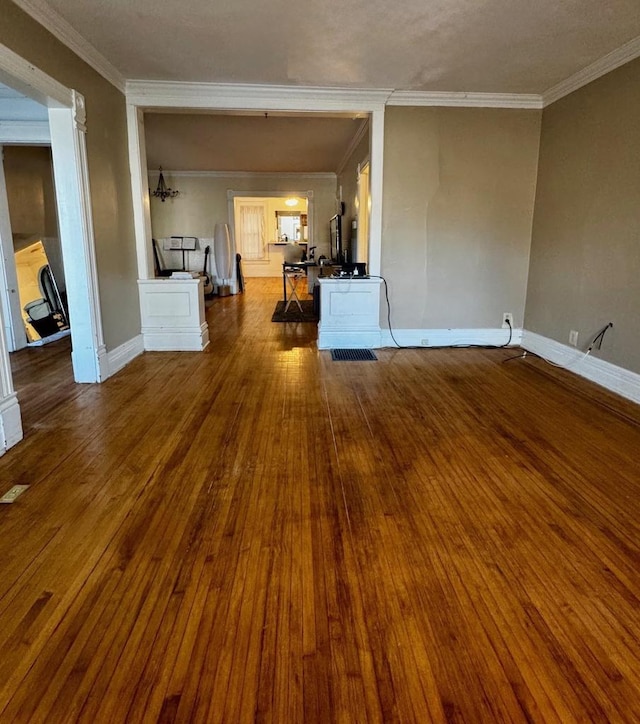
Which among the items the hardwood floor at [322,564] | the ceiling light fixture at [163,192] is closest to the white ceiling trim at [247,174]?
the ceiling light fixture at [163,192]

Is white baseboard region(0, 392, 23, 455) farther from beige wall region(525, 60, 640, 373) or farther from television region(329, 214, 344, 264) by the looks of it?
television region(329, 214, 344, 264)

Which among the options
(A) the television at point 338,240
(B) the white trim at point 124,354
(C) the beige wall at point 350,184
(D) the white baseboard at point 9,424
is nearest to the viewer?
(D) the white baseboard at point 9,424

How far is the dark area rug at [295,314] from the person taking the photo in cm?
714

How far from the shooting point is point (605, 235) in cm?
392

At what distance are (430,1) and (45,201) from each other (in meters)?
5.29

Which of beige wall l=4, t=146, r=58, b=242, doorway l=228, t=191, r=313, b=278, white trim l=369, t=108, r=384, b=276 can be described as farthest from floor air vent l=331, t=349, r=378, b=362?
doorway l=228, t=191, r=313, b=278

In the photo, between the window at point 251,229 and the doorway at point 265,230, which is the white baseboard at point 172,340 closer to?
the doorway at point 265,230

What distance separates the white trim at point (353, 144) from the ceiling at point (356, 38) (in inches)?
58.8

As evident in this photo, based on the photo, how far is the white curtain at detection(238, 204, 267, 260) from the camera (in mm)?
14633

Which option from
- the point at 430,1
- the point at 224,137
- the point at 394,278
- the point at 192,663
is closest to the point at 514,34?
the point at 430,1

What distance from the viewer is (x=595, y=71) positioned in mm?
3939

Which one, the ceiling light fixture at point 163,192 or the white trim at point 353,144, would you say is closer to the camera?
the white trim at point 353,144

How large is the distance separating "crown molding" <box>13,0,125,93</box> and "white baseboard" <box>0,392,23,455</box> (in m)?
2.32

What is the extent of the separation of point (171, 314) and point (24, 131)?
2315mm
